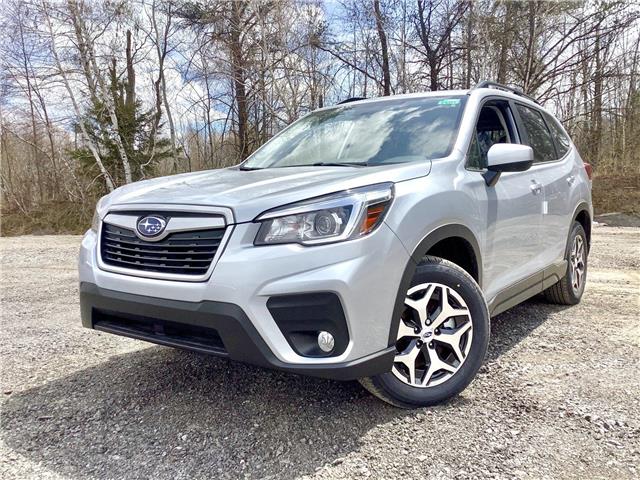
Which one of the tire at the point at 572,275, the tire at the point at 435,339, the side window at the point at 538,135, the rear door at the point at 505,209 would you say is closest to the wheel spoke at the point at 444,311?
the tire at the point at 435,339

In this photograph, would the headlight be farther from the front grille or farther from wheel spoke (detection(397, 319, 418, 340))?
wheel spoke (detection(397, 319, 418, 340))

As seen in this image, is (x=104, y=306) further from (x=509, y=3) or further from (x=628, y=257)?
(x=509, y=3)

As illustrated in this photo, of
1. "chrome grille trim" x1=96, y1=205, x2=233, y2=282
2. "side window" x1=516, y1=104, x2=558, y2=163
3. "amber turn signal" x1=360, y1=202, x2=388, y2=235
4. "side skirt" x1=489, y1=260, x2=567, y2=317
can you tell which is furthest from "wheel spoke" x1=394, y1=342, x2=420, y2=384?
"side window" x1=516, y1=104, x2=558, y2=163

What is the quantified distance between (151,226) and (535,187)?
9.20 feet

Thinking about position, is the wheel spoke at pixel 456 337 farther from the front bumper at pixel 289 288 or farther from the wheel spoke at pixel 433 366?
the front bumper at pixel 289 288

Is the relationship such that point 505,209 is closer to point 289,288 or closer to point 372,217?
point 372,217

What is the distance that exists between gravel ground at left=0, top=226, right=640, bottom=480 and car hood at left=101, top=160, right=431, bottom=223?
3.67 ft

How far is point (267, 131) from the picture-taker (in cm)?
1902

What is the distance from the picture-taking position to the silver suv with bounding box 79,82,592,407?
7.11ft

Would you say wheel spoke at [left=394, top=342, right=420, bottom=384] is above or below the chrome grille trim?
below

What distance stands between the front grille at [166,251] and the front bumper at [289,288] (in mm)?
84

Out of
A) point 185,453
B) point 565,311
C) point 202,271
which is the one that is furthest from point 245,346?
point 565,311

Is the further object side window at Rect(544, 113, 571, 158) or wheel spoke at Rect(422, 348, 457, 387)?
side window at Rect(544, 113, 571, 158)

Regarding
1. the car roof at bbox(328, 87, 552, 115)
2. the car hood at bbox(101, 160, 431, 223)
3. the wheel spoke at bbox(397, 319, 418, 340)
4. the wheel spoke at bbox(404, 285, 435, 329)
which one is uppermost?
the car roof at bbox(328, 87, 552, 115)
